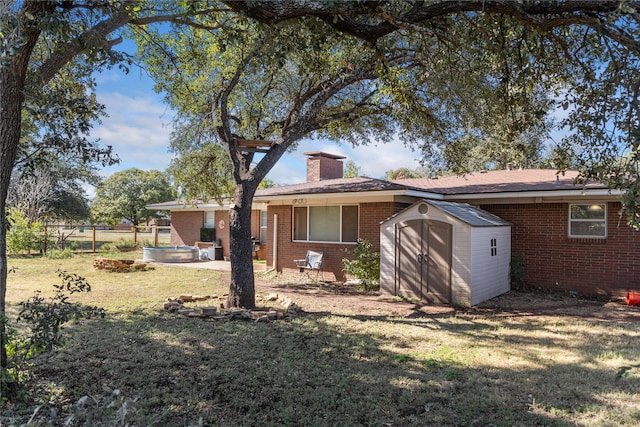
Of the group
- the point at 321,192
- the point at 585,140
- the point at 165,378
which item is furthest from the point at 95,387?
the point at 321,192

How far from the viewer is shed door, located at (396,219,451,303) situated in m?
10.1

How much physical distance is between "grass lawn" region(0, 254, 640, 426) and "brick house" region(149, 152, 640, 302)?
337 centimetres

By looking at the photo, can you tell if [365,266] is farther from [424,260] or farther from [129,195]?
[129,195]

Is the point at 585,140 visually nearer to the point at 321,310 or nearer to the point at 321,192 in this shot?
the point at 321,310

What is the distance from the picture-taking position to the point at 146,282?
12938 millimetres

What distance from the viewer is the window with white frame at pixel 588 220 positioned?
11188 millimetres

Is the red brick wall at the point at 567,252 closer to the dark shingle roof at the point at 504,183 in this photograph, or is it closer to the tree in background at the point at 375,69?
the dark shingle roof at the point at 504,183

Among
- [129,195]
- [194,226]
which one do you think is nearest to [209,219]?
[194,226]

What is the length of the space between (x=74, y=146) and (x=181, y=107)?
16.0 feet

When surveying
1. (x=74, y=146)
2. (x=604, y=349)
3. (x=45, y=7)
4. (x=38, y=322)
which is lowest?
(x=604, y=349)

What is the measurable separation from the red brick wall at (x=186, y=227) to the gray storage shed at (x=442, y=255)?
532 inches

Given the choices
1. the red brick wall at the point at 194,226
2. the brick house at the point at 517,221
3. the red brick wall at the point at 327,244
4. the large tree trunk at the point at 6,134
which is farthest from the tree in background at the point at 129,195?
the large tree trunk at the point at 6,134

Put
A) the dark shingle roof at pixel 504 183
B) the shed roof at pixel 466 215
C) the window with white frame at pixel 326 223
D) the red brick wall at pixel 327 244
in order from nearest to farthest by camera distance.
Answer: the shed roof at pixel 466 215 < the dark shingle roof at pixel 504 183 < the red brick wall at pixel 327 244 < the window with white frame at pixel 326 223

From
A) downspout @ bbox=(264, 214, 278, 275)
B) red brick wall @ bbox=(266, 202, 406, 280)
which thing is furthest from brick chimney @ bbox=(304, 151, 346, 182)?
downspout @ bbox=(264, 214, 278, 275)
